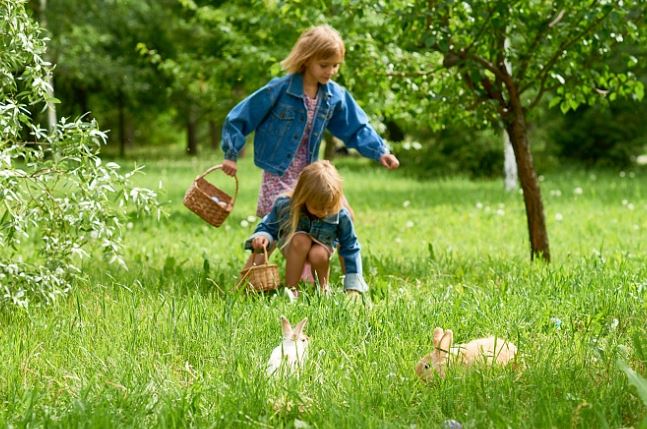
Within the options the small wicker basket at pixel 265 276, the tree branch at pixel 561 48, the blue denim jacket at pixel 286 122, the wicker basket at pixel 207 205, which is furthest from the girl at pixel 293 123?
the tree branch at pixel 561 48

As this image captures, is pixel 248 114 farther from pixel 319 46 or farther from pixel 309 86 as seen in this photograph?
pixel 319 46

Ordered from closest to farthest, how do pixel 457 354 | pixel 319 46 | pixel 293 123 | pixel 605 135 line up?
pixel 457 354 → pixel 319 46 → pixel 293 123 → pixel 605 135

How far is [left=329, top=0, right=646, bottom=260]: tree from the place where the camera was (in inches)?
226

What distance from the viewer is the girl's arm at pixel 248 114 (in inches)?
222

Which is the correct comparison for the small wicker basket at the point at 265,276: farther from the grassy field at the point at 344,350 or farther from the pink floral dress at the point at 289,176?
the pink floral dress at the point at 289,176

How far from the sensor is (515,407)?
3.04 m

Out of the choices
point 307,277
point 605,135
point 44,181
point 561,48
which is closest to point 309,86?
point 307,277

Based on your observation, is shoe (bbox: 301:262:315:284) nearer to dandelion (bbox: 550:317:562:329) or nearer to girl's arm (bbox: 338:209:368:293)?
girl's arm (bbox: 338:209:368:293)

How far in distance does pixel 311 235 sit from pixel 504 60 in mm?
→ 2177

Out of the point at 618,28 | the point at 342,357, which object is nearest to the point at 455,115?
the point at 618,28

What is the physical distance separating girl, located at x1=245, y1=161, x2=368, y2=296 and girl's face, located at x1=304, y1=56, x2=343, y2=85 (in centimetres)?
72

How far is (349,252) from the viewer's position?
17.3 feet

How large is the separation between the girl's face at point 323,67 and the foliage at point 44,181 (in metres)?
1.44

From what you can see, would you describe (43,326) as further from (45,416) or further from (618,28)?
(618,28)
